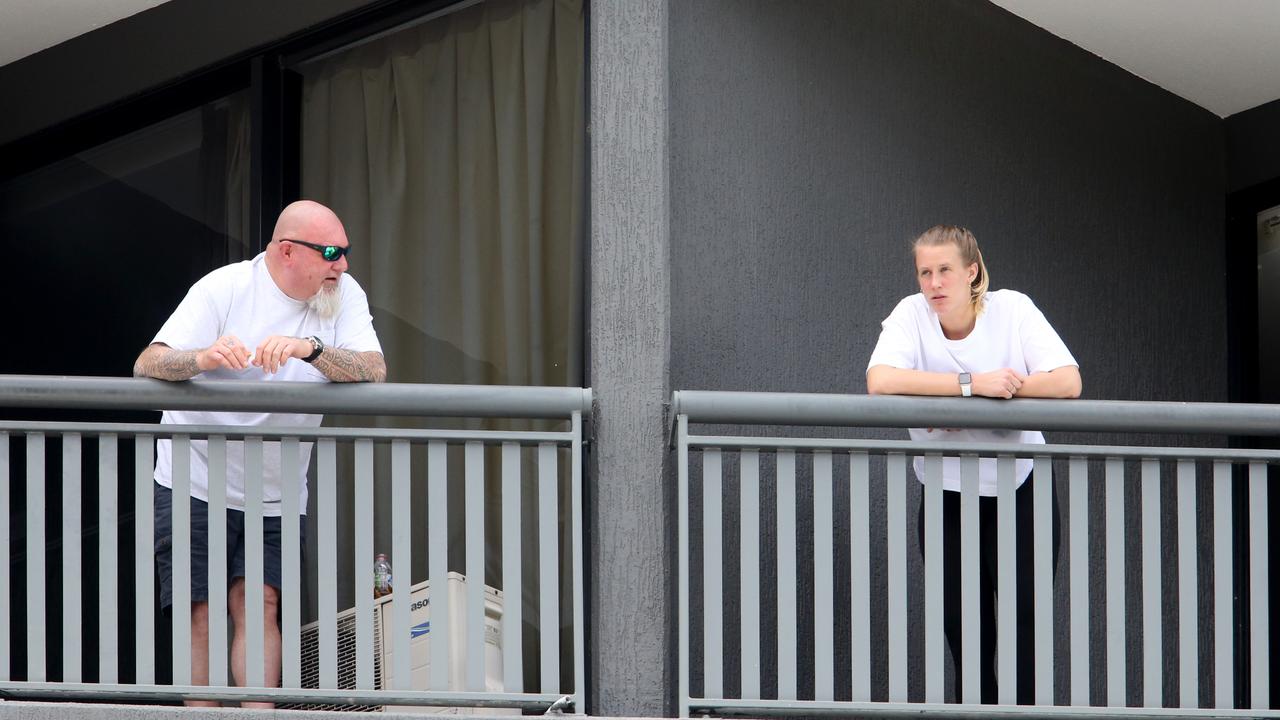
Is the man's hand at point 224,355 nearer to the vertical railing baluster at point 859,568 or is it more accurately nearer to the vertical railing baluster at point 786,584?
the vertical railing baluster at point 786,584

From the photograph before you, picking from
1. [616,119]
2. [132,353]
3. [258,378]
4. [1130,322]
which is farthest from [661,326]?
[132,353]

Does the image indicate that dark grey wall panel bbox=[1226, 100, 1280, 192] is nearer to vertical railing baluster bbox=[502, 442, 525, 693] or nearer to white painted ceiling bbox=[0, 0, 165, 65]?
vertical railing baluster bbox=[502, 442, 525, 693]

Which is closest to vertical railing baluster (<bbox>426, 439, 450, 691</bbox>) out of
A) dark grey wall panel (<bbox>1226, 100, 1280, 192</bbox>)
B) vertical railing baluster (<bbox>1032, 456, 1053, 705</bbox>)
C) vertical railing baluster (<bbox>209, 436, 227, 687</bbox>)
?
vertical railing baluster (<bbox>209, 436, 227, 687</bbox>)

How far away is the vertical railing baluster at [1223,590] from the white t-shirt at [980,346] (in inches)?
20.1

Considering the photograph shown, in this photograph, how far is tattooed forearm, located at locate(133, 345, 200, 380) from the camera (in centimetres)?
382

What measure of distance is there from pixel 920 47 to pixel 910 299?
4.94 feet

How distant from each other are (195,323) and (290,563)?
2.47 ft

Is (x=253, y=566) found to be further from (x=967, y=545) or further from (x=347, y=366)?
(x=967, y=545)

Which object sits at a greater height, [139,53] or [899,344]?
[139,53]

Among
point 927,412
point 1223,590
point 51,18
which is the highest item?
point 51,18

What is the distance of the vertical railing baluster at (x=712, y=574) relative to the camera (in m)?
3.82

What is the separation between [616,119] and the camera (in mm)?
4277

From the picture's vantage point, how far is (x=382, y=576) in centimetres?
509

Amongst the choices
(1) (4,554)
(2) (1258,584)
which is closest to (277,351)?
(1) (4,554)
